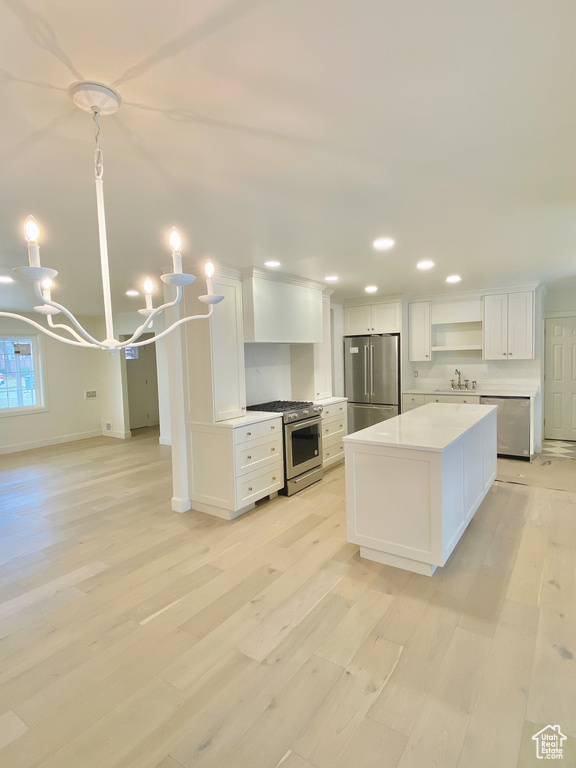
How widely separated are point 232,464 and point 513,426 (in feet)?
12.7

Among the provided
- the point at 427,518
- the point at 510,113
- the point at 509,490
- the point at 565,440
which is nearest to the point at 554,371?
the point at 565,440

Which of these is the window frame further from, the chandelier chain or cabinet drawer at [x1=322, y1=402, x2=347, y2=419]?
the chandelier chain

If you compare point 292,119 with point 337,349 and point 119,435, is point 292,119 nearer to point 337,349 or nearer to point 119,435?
point 337,349

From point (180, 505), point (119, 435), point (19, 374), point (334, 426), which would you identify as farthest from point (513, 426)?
point (19, 374)

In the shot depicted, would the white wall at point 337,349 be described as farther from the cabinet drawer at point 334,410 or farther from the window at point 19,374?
the window at point 19,374

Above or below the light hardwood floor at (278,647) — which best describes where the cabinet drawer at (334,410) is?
above

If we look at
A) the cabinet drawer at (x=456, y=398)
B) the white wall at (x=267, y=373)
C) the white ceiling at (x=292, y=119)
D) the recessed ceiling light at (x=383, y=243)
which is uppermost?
the recessed ceiling light at (x=383, y=243)

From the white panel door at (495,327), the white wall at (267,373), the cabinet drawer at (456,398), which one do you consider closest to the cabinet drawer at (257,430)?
the white wall at (267,373)

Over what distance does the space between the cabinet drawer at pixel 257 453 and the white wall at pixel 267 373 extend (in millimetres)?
827

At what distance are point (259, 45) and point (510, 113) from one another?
3.16 ft

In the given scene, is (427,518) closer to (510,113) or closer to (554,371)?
(510,113)

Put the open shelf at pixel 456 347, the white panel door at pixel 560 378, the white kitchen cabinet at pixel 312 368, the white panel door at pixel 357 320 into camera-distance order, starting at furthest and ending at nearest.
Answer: the white panel door at pixel 357 320 < the white panel door at pixel 560 378 < the open shelf at pixel 456 347 < the white kitchen cabinet at pixel 312 368

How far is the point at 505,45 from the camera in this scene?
1.14 m

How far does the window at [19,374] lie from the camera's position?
6809 mm
